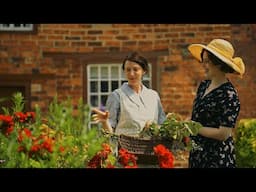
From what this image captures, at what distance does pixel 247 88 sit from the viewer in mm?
10031

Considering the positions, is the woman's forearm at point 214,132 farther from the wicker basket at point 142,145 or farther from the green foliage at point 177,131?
the wicker basket at point 142,145

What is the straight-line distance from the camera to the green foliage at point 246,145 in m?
6.09

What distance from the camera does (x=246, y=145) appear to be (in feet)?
20.3

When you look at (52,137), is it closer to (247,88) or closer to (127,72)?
(127,72)

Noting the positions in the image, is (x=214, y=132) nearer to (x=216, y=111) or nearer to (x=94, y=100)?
(x=216, y=111)

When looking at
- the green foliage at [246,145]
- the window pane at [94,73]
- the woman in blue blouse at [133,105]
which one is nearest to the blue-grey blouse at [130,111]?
the woman in blue blouse at [133,105]

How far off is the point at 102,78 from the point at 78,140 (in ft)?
23.3

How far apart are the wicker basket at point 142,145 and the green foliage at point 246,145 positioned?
2050mm

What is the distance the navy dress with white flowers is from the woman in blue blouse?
0.45 m

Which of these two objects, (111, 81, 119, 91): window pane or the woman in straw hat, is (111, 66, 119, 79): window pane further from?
the woman in straw hat

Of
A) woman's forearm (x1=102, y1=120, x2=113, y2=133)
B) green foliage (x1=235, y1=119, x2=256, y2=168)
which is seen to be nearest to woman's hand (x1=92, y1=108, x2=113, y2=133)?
woman's forearm (x1=102, y1=120, x2=113, y2=133)

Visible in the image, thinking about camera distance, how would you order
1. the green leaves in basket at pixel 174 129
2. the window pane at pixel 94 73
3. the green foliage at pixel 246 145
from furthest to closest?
the window pane at pixel 94 73 < the green foliage at pixel 246 145 < the green leaves in basket at pixel 174 129

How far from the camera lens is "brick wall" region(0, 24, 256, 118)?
9.91m
